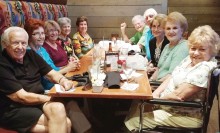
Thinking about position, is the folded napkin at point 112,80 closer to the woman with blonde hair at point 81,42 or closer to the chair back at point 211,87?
Answer: the chair back at point 211,87

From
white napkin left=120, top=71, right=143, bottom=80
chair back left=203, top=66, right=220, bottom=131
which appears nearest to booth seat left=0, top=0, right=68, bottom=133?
white napkin left=120, top=71, right=143, bottom=80

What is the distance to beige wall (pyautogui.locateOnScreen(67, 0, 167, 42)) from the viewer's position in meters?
5.22

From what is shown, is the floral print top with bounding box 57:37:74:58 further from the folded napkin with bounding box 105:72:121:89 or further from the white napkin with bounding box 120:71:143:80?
the folded napkin with bounding box 105:72:121:89

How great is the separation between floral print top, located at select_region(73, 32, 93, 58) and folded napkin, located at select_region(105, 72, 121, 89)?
1.80 meters

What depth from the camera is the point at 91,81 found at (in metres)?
1.89

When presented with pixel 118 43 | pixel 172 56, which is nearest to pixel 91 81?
pixel 172 56

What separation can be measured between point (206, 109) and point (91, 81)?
0.80 metres

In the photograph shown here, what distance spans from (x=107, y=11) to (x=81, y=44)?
1.59 metres

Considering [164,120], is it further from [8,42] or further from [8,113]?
[8,42]

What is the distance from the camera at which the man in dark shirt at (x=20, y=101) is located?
1.85 metres

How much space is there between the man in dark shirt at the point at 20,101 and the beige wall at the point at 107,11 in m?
3.48

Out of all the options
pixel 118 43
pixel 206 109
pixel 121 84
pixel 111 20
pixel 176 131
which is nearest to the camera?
pixel 206 109

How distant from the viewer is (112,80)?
196 centimetres

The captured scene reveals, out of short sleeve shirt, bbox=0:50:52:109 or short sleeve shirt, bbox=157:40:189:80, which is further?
short sleeve shirt, bbox=157:40:189:80
